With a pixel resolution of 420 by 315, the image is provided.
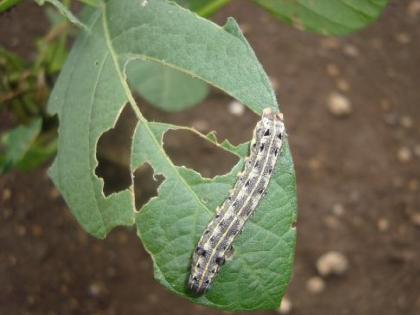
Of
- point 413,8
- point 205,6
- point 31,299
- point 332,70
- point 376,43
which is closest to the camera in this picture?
point 205,6

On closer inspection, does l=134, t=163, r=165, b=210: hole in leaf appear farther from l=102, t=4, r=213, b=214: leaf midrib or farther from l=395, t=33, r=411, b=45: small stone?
l=395, t=33, r=411, b=45: small stone

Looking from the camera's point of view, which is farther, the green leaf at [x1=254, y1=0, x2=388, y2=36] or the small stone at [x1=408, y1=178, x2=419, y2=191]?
the small stone at [x1=408, y1=178, x2=419, y2=191]

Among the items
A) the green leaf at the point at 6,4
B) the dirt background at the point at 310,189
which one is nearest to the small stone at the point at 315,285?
the dirt background at the point at 310,189

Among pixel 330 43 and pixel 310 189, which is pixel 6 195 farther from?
pixel 330 43

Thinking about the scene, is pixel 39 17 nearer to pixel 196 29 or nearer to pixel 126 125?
pixel 126 125

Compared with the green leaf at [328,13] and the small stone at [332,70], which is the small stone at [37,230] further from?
the small stone at [332,70]

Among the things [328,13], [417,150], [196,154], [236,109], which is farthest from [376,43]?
[328,13]

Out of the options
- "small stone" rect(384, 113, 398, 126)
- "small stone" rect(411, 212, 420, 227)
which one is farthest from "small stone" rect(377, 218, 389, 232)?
"small stone" rect(384, 113, 398, 126)
